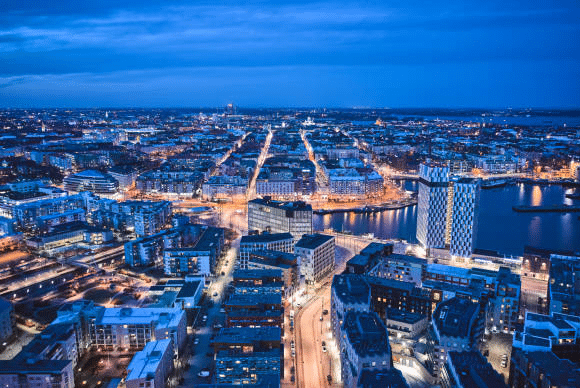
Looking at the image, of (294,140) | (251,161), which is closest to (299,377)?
(251,161)

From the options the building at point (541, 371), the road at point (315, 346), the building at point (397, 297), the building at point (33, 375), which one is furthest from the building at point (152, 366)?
the building at point (541, 371)

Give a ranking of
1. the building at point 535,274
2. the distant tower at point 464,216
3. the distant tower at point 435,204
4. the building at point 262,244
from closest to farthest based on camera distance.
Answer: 1. the building at point 535,274
2. the building at point 262,244
3. the distant tower at point 464,216
4. the distant tower at point 435,204

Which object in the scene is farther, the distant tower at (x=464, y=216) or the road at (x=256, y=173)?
the road at (x=256, y=173)

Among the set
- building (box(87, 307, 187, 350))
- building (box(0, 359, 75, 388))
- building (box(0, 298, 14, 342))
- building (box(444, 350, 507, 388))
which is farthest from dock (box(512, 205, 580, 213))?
building (box(0, 298, 14, 342))

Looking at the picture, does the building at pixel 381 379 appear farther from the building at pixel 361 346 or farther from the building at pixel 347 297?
the building at pixel 347 297

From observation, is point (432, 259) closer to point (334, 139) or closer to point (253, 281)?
point (253, 281)

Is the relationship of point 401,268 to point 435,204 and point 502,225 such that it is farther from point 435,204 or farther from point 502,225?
point 502,225
